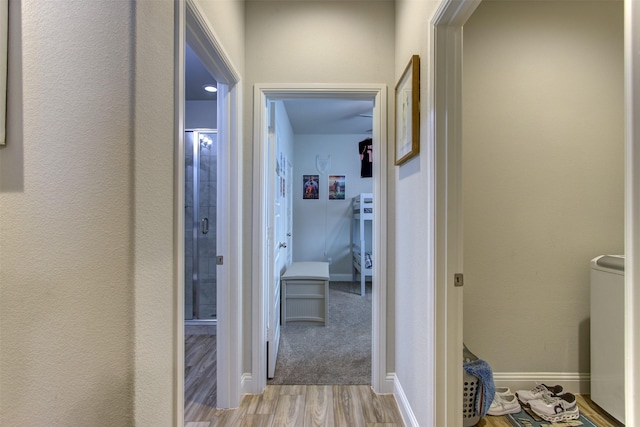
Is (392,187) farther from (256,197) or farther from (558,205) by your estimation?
(558,205)

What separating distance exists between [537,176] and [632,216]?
67.4 inches

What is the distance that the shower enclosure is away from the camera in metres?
3.16

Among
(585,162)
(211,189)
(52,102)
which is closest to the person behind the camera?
(52,102)

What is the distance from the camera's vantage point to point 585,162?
1.95 meters

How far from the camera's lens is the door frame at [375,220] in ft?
6.47

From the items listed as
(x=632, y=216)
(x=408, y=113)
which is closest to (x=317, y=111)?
(x=408, y=113)

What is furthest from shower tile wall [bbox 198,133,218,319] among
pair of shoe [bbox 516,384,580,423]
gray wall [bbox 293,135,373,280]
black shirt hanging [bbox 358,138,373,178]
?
pair of shoe [bbox 516,384,580,423]

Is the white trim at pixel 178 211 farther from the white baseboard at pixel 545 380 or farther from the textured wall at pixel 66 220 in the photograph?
the white baseboard at pixel 545 380

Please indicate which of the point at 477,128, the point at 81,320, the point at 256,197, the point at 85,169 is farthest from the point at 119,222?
the point at 477,128

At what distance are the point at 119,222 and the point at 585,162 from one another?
2520mm

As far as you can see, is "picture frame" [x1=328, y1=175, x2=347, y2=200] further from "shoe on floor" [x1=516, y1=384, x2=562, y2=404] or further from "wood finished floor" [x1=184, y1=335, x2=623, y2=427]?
"shoe on floor" [x1=516, y1=384, x2=562, y2=404]

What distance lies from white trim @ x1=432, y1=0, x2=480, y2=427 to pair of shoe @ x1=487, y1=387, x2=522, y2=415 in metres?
0.76

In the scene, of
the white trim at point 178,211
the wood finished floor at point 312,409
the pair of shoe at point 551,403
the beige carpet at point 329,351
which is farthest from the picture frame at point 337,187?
the white trim at point 178,211

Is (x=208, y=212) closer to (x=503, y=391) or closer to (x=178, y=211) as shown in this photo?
(x=178, y=211)
